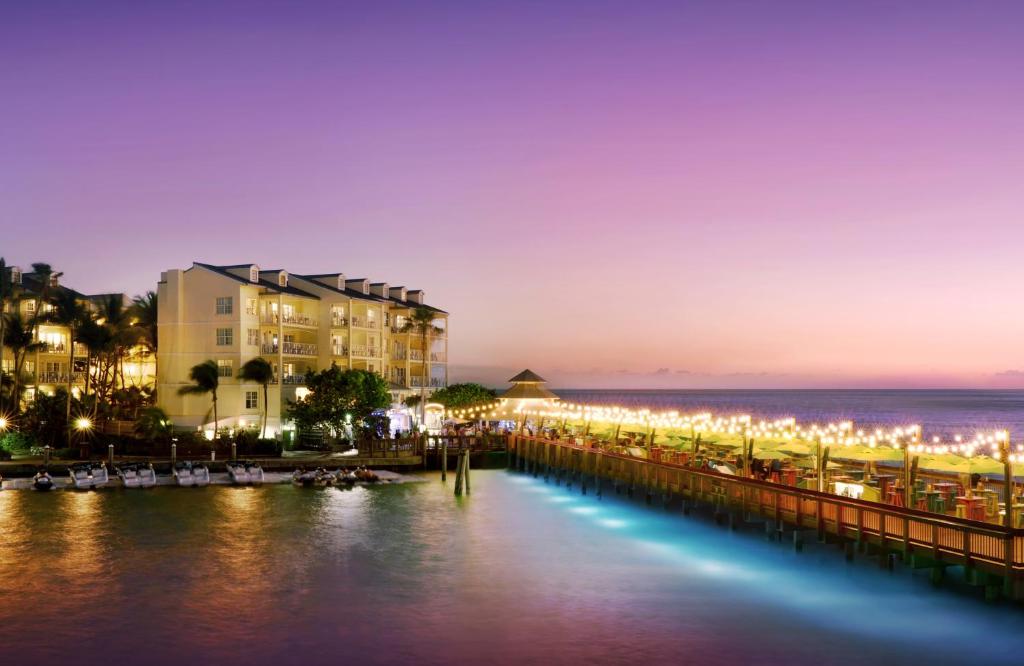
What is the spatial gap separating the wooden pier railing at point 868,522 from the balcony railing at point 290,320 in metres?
33.8

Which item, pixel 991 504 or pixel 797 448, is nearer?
pixel 991 504

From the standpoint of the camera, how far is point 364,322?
73.8 m

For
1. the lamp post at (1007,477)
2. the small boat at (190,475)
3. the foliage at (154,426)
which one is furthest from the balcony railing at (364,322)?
the lamp post at (1007,477)

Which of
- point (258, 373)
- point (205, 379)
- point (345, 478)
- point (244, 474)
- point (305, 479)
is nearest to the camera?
point (244, 474)

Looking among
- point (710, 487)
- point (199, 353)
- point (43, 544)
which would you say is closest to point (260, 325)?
point (199, 353)

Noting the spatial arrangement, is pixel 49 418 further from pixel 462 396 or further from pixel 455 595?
pixel 455 595

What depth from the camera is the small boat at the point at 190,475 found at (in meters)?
51.3

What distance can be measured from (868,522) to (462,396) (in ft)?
168

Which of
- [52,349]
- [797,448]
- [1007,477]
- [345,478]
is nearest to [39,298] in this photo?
[52,349]

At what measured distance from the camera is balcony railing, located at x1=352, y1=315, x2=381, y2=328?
72688 millimetres

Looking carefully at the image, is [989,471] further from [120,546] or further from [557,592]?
[120,546]

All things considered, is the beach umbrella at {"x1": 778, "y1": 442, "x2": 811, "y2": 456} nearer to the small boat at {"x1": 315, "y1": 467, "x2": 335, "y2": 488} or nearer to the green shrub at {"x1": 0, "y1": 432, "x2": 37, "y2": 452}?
the small boat at {"x1": 315, "y1": 467, "x2": 335, "y2": 488}

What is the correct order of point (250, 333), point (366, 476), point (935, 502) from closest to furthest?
point (935, 502) < point (366, 476) < point (250, 333)

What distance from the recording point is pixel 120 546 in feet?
115
